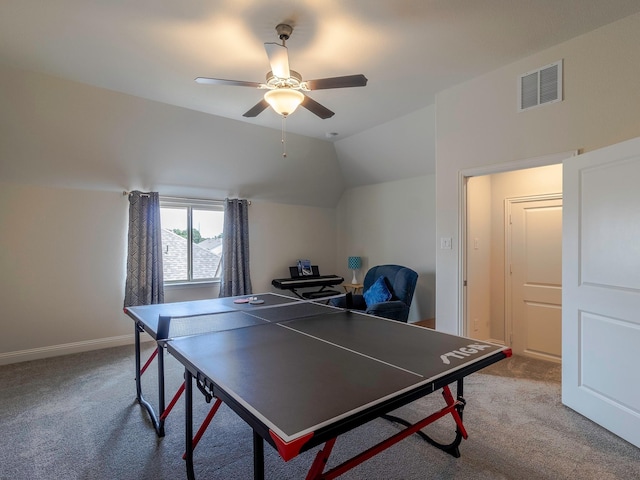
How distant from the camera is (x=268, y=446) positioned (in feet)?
7.47

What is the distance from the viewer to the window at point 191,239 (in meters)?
4.86

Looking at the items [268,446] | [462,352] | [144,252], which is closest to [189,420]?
[268,446]

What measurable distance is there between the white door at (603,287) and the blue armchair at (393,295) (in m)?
1.55

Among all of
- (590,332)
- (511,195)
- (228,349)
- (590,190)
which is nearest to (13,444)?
(228,349)

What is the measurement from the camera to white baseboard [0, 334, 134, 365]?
147 inches

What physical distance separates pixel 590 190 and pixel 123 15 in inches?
133

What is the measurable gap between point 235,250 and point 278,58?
348 cm

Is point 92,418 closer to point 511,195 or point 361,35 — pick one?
point 361,35

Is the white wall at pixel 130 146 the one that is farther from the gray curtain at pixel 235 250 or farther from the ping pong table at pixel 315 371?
the ping pong table at pixel 315 371

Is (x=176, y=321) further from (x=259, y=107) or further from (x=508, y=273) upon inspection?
(x=508, y=273)

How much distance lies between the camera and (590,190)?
244cm

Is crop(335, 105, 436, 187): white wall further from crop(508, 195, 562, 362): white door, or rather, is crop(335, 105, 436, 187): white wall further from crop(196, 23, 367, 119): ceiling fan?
crop(196, 23, 367, 119): ceiling fan

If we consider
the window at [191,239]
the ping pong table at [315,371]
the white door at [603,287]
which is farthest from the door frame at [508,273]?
the window at [191,239]

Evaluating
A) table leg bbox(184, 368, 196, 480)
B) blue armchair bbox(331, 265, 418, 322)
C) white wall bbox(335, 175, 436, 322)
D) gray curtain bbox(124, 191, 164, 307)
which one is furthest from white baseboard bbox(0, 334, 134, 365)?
white wall bbox(335, 175, 436, 322)
